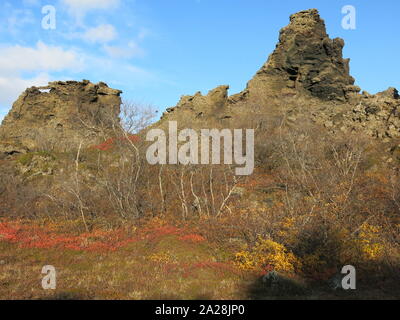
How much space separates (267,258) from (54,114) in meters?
54.8

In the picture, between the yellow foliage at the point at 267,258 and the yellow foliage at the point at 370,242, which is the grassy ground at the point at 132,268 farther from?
the yellow foliage at the point at 370,242

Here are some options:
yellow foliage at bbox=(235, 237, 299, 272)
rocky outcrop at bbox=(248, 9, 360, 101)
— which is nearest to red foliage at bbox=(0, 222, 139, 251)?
yellow foliage at bbox=(235, 237, 299, 272)

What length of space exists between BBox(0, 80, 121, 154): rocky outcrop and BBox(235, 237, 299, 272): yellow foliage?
136ft

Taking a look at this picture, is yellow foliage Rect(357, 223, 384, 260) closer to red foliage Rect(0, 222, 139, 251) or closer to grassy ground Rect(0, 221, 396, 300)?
grassy ground Rect(0, 221, 396, 300)

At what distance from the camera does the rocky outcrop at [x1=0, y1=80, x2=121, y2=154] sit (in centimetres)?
5225

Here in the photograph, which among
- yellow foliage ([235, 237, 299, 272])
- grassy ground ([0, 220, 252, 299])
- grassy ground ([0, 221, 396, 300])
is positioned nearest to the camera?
grassy ground ([0, 221, 396, 300])

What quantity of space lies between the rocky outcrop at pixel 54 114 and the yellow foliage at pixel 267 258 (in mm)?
41305

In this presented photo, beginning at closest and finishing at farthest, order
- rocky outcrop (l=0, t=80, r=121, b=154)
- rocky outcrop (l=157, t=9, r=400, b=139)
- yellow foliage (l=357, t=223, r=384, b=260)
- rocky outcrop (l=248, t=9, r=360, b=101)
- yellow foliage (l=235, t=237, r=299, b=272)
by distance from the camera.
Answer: yellow foliage (l=235, t=237, r=299, b=272)
yellow foliage (l=357, t=223, r=384, b=260)
rocky outcrop (l=157, t=9, r=400, b=139)
rocky outcrop (l=248, t=9, r=360, b=101)
rocky outcrop (l=0, t=80, r=121, b=154)

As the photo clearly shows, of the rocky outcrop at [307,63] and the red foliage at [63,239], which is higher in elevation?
the rocky outcrop at [307,63]

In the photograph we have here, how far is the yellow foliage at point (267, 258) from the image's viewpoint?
1352cm

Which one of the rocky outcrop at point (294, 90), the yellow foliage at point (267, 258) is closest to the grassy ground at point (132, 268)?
the yellow foliage at point (267, 258)

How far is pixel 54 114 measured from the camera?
5597cm

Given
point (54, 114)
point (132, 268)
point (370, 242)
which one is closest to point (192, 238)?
point (132, 268)

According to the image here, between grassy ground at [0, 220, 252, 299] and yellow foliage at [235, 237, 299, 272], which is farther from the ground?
yellow foliage at [235, 237, 299, 272]
